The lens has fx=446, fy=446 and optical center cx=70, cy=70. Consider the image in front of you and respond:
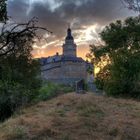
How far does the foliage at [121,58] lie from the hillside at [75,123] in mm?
12973

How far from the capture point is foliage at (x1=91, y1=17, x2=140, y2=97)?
46469mm

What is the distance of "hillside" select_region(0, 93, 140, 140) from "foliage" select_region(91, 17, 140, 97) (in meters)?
13.0

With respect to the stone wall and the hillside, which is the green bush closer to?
the hillside

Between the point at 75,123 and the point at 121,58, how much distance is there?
25015 millimetres

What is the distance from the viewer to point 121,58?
162ft

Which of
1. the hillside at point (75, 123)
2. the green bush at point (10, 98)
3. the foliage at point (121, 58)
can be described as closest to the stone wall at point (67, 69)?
the foliage at point (121, 58)

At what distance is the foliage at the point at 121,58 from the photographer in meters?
46.5

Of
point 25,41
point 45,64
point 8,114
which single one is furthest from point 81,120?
point 45,64

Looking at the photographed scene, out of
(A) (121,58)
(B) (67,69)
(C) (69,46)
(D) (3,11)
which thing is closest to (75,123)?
(D) (3,11)

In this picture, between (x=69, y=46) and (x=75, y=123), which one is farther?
(x=69, y=46)

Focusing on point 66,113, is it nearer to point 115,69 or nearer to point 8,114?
point 8,114

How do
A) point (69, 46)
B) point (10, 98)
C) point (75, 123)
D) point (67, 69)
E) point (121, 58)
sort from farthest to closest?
point (69, 46) < point (67, 69) < point (121, 58) < point (10, 98) < point (75, 123)

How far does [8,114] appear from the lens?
1211 inches

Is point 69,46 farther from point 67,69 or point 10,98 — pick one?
point 10,98
